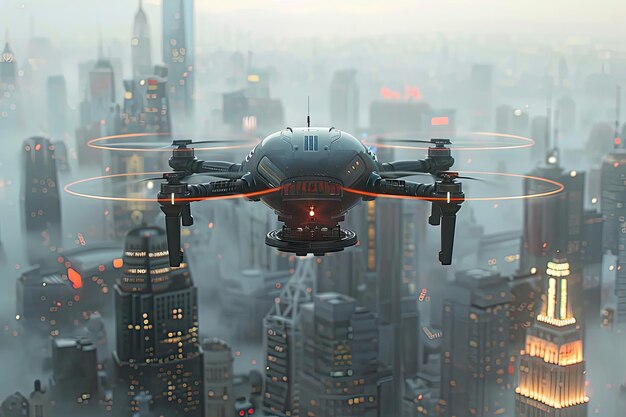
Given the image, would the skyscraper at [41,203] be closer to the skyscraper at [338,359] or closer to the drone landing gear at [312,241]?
the skyscraper at [338,359]

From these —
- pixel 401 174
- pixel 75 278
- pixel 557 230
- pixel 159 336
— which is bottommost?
pixel 159 336

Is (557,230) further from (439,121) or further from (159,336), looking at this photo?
(159,336)

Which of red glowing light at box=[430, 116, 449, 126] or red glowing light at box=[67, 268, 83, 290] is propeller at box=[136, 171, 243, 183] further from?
red glowing light at box=[67, 268, 83, 290]

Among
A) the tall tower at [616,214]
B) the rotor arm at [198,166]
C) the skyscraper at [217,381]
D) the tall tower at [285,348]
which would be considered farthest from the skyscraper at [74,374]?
the rotor arm at [198,166]

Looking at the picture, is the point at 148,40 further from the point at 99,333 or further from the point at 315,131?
the point at 315,131

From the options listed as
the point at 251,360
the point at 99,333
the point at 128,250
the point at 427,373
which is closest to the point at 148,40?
the point at 128,250

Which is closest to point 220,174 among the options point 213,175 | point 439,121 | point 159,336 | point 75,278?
point 213,175

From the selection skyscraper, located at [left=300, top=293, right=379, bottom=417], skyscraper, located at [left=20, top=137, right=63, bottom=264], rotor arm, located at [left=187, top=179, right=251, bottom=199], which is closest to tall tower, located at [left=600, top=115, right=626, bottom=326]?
skyscraper, located at [left=300, top=293, right=379, bottom=417]
